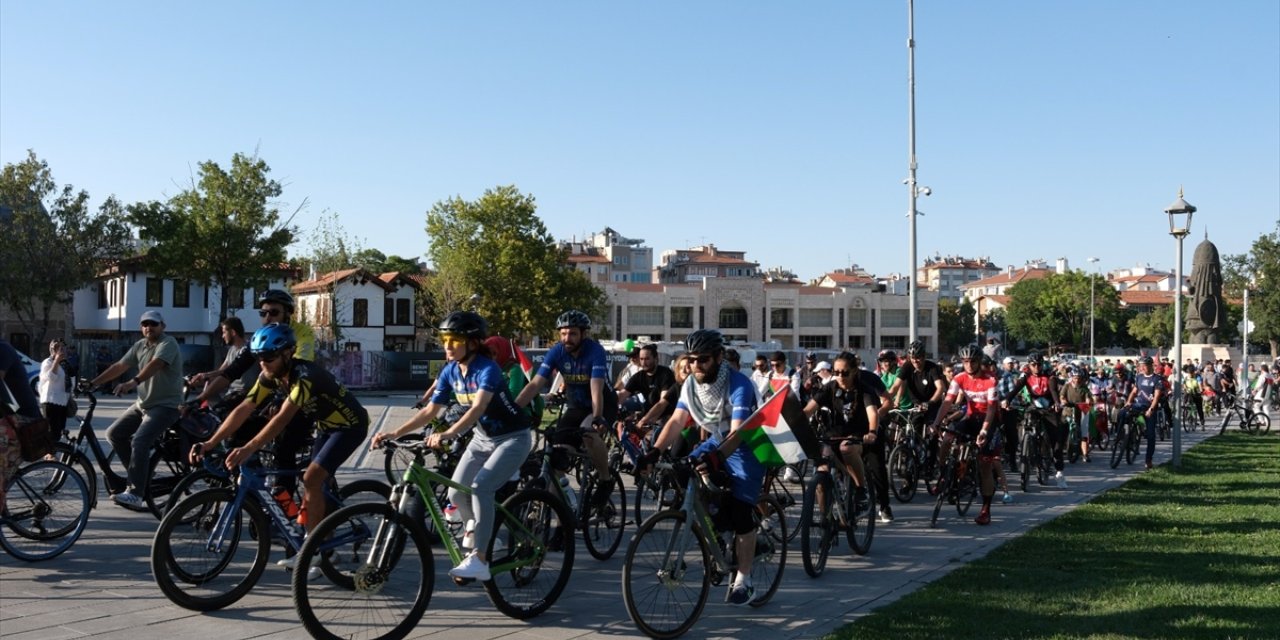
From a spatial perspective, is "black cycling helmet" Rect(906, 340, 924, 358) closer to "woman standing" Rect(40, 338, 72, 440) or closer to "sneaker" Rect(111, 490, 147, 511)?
"sneaker" Rect(111, 490, 147, 511)

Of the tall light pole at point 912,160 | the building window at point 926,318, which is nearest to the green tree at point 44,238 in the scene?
the tall light pole at point 912,160

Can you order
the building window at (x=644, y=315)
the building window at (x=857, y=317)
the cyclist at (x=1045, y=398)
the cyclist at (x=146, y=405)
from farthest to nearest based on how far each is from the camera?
the building window at (x=857, y=317) < the building window at (x=644, y=315) < the cyclist at (x=1045, y=398) < the cyclist at (x=146, y=405)

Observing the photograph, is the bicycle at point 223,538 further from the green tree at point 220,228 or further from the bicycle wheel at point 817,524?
the green tree at point 220,228

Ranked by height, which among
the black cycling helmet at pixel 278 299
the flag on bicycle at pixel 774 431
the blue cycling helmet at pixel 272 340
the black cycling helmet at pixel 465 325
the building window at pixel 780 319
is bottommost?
the flag on bicycle at pixel 774 431

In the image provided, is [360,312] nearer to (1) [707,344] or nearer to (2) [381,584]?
(1) [707,344]

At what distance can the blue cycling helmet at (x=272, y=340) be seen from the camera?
670cm

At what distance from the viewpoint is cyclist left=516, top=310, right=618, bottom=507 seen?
8836 millimetres

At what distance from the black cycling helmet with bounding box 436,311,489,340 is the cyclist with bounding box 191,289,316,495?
974 millimetres

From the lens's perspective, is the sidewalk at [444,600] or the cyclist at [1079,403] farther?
the cyclist at [1079,403]

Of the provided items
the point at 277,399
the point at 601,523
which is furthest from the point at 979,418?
the point at 277,399

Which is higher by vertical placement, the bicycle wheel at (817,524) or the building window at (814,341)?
the building window at (814,341)

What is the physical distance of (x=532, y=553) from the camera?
6.75 m

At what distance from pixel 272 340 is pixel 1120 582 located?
612 centimetres

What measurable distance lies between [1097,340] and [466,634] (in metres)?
121
